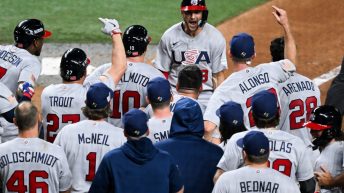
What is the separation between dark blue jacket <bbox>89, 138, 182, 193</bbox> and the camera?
634cm

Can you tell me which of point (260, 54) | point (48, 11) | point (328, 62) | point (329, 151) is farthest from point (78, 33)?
point (329, 151)

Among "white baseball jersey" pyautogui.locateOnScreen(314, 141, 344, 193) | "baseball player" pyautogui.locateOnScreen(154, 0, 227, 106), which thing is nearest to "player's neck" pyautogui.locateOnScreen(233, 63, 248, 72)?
"white baseball jersey" pyautogui.locateOnScreen(314, 141, 344, 193)

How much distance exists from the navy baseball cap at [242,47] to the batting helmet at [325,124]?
0.79 metres

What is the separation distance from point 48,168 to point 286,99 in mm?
2692

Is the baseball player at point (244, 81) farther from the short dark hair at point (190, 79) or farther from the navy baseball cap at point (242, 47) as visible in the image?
the short dark hair at point (190, 79)

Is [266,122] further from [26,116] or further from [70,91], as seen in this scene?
[70,91]

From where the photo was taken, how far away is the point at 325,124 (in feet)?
25.6

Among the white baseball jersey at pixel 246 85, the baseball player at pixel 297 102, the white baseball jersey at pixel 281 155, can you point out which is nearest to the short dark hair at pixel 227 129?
the white baseball jersey at pixel 281 155

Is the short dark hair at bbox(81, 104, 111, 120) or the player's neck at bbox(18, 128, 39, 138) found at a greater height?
the short dark hair at bbox(81, 104, 111, 120)

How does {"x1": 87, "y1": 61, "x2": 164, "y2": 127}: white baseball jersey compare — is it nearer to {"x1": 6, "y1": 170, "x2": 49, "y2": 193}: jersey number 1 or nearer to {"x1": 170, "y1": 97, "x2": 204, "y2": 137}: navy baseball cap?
{"x1": 170, "y1": 97, "x2": 204, "y2": 137}: navy baseball cap

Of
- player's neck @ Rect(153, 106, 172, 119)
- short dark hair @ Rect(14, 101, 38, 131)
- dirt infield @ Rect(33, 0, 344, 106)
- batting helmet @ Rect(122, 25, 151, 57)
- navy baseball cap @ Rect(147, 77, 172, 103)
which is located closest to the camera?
short dark hair @ Rect(14, 101, 38, 131)

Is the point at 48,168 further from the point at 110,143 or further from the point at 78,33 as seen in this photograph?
the point at 78,33

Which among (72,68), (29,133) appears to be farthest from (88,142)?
(72,68)

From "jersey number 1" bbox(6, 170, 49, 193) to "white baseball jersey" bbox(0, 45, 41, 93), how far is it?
208 centimetres
